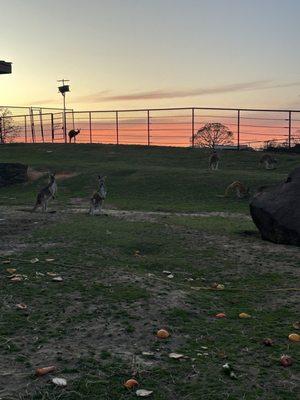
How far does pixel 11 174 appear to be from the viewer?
2355 centimetres

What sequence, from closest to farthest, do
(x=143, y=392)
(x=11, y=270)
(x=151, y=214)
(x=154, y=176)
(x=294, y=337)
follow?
1. (x=143, y=392)
2. (x=294, y=337)
3. (x=11, y=270)
4. (x=151, y=214)
5. (x=154, y=176)

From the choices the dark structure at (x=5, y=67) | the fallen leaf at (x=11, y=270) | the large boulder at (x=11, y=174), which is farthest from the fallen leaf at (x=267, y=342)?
the large boulder at (x=11, y=174)

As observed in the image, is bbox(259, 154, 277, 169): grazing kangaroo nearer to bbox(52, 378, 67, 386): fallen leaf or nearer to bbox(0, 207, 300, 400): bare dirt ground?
bbox(0, 207, 300, 400): bare dirt ground

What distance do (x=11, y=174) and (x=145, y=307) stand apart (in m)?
18.4

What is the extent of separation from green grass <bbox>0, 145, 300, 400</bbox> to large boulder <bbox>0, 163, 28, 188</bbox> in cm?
1004

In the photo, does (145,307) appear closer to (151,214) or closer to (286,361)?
(286,361)

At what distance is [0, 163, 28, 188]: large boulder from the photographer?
23.3 m

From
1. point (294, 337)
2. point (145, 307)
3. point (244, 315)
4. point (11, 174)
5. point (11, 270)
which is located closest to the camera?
point (294, 337)

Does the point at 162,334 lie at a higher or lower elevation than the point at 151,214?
lower

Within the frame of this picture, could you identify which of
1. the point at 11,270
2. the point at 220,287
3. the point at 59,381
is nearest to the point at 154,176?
the point at 11,270

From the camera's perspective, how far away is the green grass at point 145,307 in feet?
14.9

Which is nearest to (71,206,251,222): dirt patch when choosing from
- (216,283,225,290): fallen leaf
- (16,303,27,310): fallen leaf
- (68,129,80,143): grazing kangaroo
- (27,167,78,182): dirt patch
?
(216,283,225,290): fallen leaf

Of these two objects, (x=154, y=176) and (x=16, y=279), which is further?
(x=154, y=176)

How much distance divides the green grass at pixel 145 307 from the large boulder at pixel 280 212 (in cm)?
42
